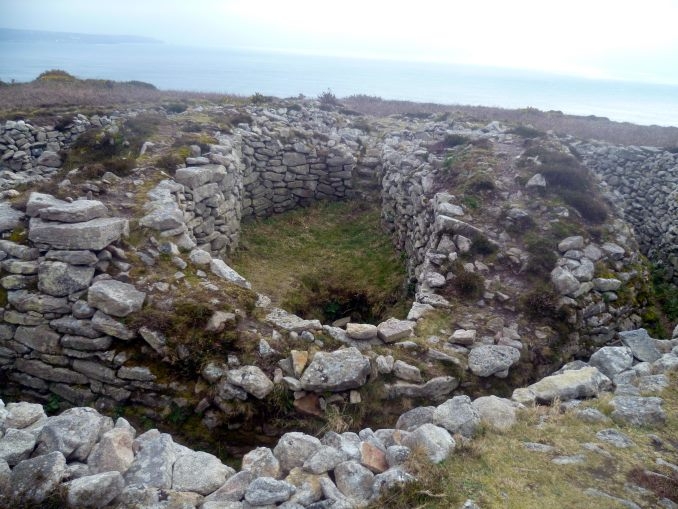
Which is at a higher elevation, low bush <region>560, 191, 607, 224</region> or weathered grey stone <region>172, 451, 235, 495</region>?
low bush <region>560, 191, 607, 224</region>

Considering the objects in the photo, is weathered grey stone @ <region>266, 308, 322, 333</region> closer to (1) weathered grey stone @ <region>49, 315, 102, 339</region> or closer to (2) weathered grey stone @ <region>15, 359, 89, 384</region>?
(1) weathered grey stone @ <region>49, 315, 102, 339</region>

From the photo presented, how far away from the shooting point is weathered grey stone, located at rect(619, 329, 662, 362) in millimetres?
7846

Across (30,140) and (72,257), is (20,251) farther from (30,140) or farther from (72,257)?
(30,140)

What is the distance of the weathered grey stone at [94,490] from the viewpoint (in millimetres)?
4238

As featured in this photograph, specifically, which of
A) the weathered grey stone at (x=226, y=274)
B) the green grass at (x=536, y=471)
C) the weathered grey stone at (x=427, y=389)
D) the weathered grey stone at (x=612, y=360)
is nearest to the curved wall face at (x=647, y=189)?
the weathered grey stone at (x=612, y=360)

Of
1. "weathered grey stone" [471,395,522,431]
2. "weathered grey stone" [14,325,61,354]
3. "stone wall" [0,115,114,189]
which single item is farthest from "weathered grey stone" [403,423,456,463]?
"stone wall" [0,115,114,189]

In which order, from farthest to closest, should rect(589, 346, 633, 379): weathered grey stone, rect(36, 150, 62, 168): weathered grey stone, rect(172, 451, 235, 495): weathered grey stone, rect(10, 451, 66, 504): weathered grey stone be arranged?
rect(36, 150, 62, 168): weathered grey stone → rect(589, 346, 633, 379): weathered grey stone → rect(172, 451, 235, 495): weathered grey stone → rect(10, 451, 66, 504): weathered grey stone

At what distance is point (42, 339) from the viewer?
7.71 meters

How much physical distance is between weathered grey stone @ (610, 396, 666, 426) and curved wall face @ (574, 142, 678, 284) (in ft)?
43.8

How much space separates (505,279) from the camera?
10750 mm

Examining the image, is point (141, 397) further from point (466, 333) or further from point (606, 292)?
point (606, 292)

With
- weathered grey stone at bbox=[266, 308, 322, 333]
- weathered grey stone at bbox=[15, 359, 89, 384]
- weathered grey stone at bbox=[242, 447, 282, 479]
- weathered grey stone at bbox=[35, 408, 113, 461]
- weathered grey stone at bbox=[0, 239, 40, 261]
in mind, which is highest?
weathered grey stone at bbox=[0, 239, 40, 261]

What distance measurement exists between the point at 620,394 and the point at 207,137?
14.3 meters

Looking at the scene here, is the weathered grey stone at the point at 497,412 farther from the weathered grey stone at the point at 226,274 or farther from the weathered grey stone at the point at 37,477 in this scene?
the weathered grey stone at the point at 226,274
